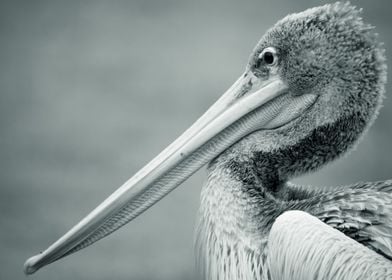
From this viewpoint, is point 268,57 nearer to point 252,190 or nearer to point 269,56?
point 269,56

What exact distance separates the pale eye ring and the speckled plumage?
24 mm

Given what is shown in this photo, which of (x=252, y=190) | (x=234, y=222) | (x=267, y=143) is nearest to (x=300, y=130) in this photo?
(x=267, y=143)

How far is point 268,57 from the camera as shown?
3301mm

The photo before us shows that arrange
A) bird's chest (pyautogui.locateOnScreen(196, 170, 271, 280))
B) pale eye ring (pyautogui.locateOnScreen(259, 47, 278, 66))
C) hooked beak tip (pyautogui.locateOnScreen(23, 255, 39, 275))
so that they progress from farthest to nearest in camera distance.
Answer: pale eye ring (pyautogui.locateOnScreen(259, 47, 278, 66)) → hooked beak tip (pyautogui.locateOnScreen(23, 255, 39, 275)) → bird's chest (pyautogui.locateOnScreen(196, 170, 271, 280))

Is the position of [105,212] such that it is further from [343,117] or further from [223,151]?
[343,117]

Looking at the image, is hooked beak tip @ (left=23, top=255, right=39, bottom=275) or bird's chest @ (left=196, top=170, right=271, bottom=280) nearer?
bird's chest @ (left=196, top=170, right=271, bottom=280)

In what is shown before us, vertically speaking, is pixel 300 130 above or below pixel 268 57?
below

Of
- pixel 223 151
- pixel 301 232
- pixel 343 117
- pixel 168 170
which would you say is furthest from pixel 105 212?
pixel 343 117

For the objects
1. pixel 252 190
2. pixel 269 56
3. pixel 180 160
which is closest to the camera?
pixel 252 190

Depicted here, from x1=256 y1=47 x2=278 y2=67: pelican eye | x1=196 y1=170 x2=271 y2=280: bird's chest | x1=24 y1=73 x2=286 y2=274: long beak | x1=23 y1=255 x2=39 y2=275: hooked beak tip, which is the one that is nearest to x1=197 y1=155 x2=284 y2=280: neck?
x1=196 y1=170 x2=271 y2=280: bird's chest

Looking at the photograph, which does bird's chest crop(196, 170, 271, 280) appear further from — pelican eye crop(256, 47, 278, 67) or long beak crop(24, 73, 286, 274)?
pelican eye crop(256, 47, 278, 67)

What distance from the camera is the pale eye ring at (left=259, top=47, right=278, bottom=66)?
328cm

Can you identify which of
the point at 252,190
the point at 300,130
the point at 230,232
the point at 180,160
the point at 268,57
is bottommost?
the point at 230,232

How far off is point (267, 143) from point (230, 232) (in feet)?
1.80
